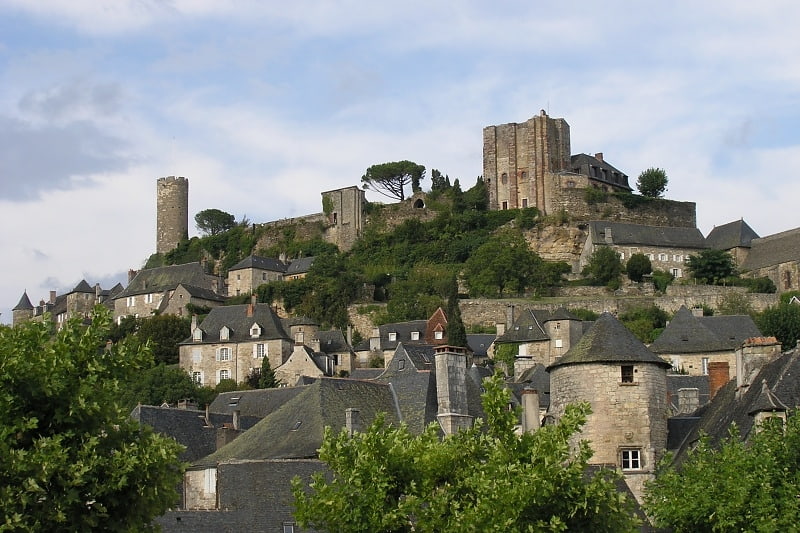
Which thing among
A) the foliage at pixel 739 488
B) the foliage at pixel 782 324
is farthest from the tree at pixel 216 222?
the foliage at pixel 739 488

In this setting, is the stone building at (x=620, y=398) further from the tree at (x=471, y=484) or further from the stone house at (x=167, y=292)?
the stone house at (x=167, y=292)

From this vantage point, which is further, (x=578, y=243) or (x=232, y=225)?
(x=232, y=225)

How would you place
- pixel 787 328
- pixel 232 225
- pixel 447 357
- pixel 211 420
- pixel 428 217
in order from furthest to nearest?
1. pixel 232 225
2. pixel 428 217
3. pixel 787 328
4. pixel 211 420
5. pixel 447 357

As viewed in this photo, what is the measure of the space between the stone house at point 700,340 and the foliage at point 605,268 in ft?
63.7

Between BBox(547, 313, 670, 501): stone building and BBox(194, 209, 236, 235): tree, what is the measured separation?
89.7 meters

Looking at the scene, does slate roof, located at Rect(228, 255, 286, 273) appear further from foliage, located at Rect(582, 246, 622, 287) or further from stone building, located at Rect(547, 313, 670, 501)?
stone building, located at Rect(547, 313, 670, 501)

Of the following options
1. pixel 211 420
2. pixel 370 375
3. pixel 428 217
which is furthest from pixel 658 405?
pixel 428 217

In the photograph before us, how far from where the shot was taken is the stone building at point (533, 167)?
102m

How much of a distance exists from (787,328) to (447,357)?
138ft

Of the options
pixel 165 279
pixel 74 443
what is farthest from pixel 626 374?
pixel 165 279

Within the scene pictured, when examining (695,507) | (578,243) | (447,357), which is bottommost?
(695,507)

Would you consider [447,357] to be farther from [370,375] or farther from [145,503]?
[370,375]

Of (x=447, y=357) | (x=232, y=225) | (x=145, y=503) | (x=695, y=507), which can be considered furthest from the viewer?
(x=232, y=225)

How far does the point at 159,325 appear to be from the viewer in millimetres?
87188
